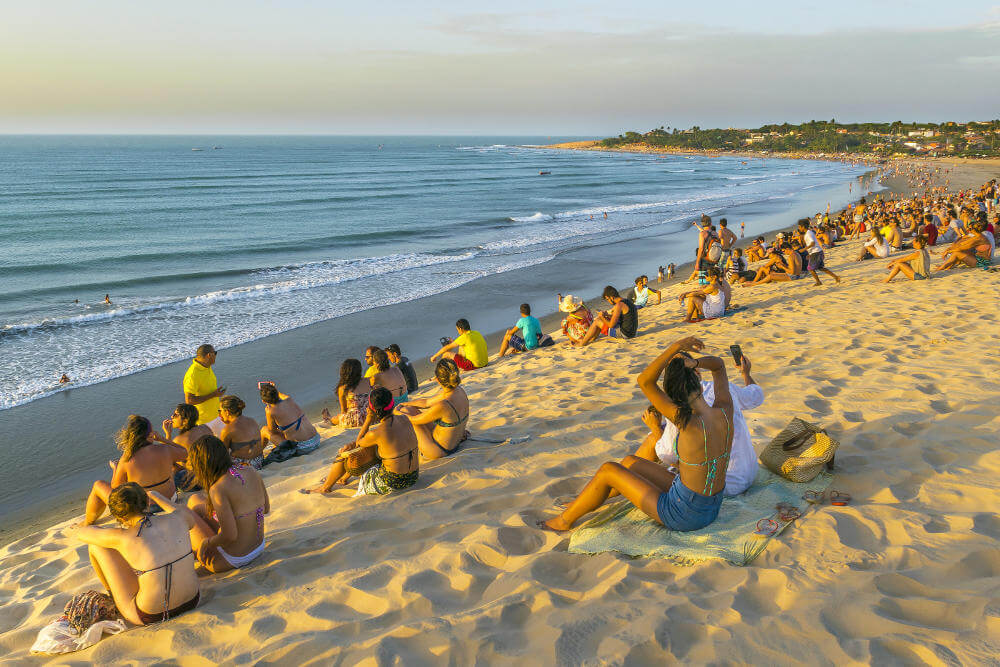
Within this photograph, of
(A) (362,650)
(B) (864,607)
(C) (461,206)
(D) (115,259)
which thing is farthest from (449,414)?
(C) (461,206)

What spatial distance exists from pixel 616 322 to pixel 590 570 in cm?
712

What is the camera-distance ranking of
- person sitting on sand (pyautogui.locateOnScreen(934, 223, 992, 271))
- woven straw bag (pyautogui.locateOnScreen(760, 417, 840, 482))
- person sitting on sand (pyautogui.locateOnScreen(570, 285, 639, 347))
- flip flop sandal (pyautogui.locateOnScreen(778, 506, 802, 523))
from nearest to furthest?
flip flop sandal (pyautogui.locateOnScreen(778, 506, 802, 523)) < woven straw bag (pyautogui.locateOnScreen(760, 417, 840, 482)) < person sitting on sand (pyautogui.locateOnScreen(570, 285, 639, 347)) < person sitting on sand (pyautogui.locateOnScreen(934, 223, 992, 271))

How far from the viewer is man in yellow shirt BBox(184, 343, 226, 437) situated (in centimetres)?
728

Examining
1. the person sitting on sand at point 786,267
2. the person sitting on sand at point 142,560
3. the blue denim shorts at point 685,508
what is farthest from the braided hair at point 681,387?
the person sitting on sand at point 786,267

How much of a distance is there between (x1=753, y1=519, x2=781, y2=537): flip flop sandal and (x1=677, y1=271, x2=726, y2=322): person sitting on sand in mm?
7454

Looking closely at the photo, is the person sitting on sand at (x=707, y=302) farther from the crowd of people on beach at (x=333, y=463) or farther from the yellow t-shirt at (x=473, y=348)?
the crowd of people on beach at (x=333, y=463)

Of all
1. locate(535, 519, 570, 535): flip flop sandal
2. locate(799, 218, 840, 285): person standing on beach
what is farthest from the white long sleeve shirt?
locate(799, 218, 840, 285): person standing on beach

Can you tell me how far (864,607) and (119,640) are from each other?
4.13 metres

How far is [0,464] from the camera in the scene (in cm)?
787

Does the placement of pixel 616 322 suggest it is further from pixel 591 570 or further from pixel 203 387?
pixel 591 570

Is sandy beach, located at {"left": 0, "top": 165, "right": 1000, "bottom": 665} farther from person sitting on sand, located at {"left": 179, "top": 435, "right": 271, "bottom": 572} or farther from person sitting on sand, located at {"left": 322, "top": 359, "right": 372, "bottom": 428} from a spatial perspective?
person sitting on sand, located at {"left": 322, "top": 359, "right": 372, "bottom": 428}

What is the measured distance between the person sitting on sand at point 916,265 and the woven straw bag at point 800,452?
32.4ft

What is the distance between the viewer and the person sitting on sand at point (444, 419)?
567 cm

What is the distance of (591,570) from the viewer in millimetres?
3553
